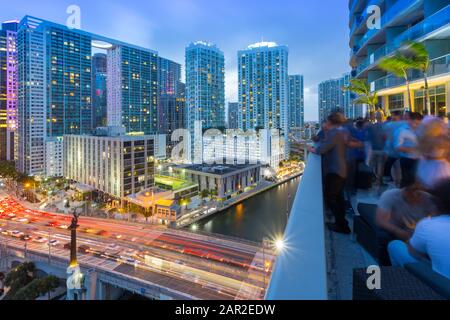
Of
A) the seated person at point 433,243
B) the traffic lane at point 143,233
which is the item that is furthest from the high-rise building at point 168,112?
the seated person at point 433,243

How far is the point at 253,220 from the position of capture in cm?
2612

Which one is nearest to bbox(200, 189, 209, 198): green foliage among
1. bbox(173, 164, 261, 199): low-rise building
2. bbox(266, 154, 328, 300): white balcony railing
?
bbox(173, 164, 261, 199): low-rise building

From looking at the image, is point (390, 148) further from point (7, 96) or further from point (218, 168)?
point (7, 96)

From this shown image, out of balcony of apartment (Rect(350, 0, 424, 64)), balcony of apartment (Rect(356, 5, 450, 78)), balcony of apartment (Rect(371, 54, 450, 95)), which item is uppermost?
balcony of apartment (Rect(350, 0, 424, 64))

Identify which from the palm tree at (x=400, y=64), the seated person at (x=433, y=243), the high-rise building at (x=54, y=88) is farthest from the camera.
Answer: the high-rise building at (x=54, y=88)

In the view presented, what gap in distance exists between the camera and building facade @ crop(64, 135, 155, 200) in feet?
91.9

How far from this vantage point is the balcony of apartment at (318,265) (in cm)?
81

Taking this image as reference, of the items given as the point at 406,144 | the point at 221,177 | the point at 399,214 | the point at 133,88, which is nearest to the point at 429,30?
the point at 406,144

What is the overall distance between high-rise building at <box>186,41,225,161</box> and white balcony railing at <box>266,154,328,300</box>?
46.0 metres

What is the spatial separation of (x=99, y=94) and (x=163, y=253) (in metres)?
70.2

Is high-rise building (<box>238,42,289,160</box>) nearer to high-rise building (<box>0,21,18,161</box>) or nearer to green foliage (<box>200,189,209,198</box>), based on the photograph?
green foliage (<box>200,189,209,198</box>)

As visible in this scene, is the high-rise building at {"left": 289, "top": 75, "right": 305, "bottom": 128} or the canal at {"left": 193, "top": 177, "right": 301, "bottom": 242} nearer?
the canal at {"left": 193, "top": 177, "right": 301, "bottom": 242}

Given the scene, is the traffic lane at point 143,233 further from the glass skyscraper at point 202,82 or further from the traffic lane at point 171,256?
the glass skyscraper at point 202,82
